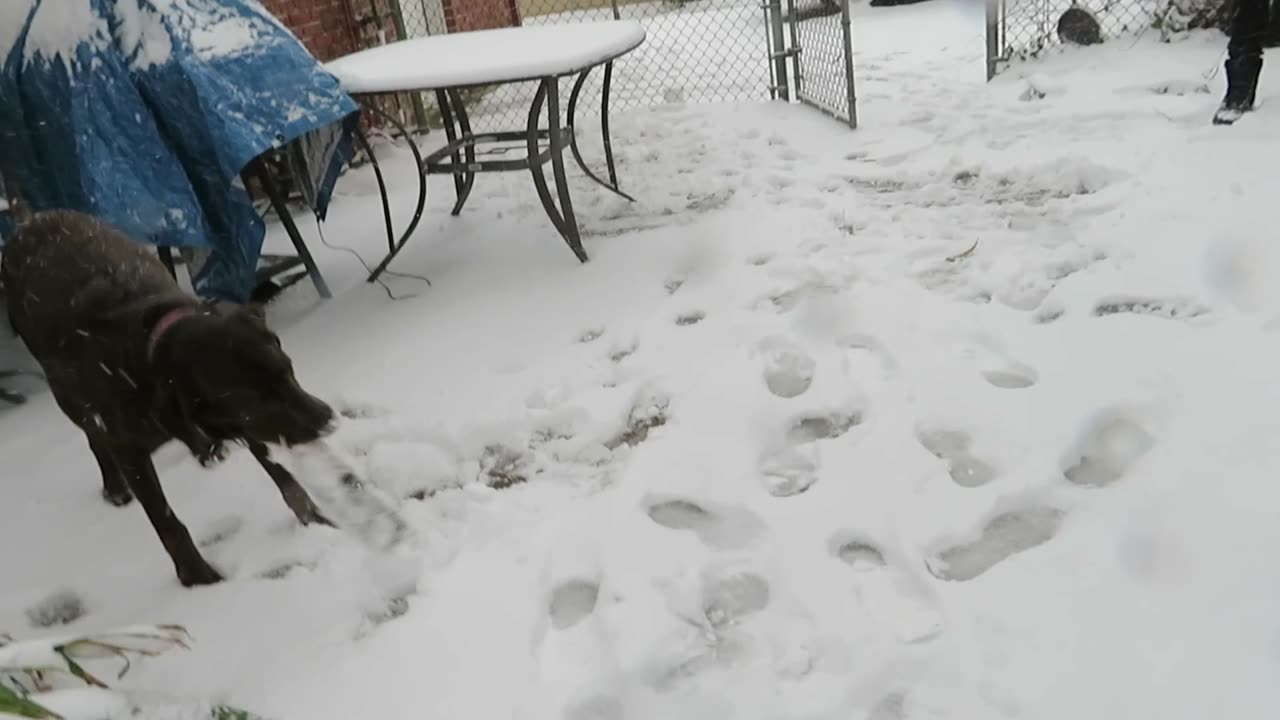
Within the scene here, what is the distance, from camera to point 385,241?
3.98m

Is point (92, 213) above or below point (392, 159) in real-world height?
above

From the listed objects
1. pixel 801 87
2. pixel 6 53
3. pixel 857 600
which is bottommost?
pixel 857 600

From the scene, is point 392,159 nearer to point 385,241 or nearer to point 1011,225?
point 385,241

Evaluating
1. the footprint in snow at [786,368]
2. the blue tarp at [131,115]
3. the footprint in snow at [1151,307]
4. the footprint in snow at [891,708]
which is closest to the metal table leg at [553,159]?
the blue tarp at [131,115]

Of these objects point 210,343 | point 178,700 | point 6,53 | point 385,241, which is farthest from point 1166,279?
point 6,53

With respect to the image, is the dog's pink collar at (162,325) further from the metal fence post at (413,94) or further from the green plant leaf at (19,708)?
the metal fence post at (413,94)

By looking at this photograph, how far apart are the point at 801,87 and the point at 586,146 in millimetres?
1310

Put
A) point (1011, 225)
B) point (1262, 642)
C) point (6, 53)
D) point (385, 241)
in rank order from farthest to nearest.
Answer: point (385, 241), point (1011, 225), point (6, 53), point (1262, 642)

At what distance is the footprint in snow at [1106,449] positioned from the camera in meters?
1.88

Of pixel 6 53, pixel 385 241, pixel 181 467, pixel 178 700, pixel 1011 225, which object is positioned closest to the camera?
pixel 178 700

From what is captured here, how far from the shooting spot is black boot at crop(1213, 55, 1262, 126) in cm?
353

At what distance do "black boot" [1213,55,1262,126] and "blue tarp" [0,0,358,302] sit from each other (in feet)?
11.2

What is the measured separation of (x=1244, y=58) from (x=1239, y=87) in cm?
11

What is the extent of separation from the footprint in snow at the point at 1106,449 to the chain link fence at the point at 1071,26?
3.44 meters
